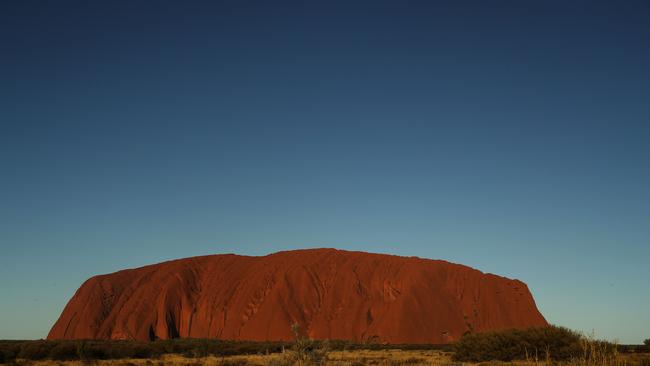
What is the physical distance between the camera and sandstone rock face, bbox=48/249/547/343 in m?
67.4

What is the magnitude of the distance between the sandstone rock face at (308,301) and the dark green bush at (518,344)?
33809mm

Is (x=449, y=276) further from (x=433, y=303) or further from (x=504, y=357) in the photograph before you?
(x=504, y=357)

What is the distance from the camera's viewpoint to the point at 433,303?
2704 inches

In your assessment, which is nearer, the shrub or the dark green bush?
the dark green bush

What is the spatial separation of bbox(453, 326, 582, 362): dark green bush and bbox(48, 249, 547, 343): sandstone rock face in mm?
33809

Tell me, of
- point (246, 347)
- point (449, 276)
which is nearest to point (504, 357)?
point (246, 347)

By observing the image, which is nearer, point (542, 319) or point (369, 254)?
point (542, 319)

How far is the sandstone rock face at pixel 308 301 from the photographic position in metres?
67.4

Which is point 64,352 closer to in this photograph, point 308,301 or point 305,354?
point 305,354

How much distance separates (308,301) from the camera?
72.4 metres

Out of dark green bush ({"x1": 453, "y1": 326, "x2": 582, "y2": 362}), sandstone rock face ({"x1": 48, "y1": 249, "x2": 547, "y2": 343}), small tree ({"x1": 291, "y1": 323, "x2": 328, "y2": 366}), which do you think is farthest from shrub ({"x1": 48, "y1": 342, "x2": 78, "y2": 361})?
sandstone rock face ({"x1": 48, "y1": 249, "x2": 547, "y2": 343})

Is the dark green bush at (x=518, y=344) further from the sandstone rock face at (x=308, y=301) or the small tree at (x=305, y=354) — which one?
the sandstone rock face at (x=308, y=301)

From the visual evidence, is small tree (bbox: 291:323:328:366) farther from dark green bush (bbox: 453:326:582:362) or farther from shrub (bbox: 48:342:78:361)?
shrub (bbox: 48:342:78:361)

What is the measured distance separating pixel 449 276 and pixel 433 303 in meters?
7.51
